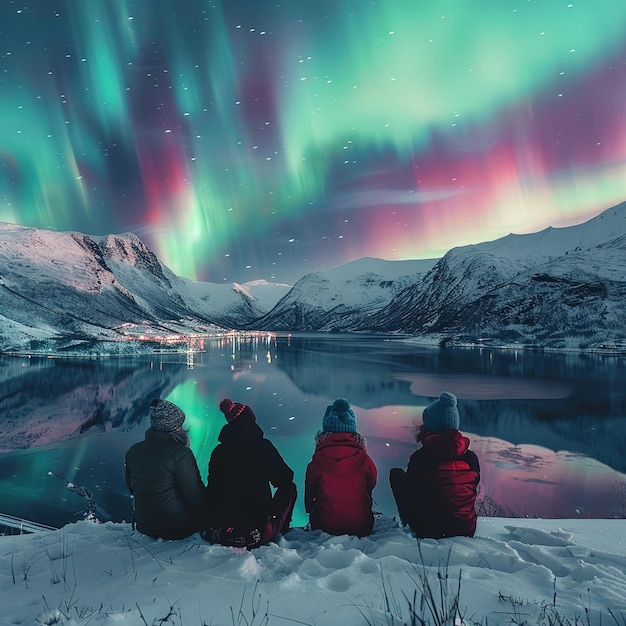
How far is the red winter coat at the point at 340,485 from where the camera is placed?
6.91 metres

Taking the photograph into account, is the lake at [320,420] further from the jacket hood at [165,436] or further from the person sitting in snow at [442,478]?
the jacket hood at [165,436]

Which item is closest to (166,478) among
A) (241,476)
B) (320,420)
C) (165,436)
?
(165,436)

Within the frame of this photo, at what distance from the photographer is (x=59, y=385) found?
51.7m

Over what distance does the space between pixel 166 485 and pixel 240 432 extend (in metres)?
1.25

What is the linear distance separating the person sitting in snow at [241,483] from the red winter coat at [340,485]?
693 mm

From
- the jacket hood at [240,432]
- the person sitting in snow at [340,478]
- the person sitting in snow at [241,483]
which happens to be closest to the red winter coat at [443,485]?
the person sitting in snow at [340,478]

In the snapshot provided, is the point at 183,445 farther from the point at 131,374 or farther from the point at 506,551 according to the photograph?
the point at 131,374

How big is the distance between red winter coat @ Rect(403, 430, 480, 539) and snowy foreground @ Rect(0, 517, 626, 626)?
10.8 inches

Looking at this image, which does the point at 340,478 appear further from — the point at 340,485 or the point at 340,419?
the point at 340,419

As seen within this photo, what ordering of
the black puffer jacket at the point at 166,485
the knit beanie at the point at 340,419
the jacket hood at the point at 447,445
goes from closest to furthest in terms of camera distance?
1. the black puffer jacket at the point at 166,485
2. the jacket hood at the point at 447,445
3. the knit beanie at the point at 340,419

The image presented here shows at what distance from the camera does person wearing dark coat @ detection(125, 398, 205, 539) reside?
6.36m

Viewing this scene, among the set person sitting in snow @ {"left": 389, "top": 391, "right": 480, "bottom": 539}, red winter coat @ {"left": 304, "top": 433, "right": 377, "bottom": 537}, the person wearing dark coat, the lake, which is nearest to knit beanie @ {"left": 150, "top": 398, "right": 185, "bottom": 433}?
the person wearing dark coat

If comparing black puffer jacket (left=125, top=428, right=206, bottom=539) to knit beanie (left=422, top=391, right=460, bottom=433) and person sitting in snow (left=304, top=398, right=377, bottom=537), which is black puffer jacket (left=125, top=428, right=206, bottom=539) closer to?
person sitting in snow (left=304, top=398, right=377, bottom=537)

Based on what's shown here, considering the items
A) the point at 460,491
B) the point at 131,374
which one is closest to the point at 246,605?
the point at 460,491
